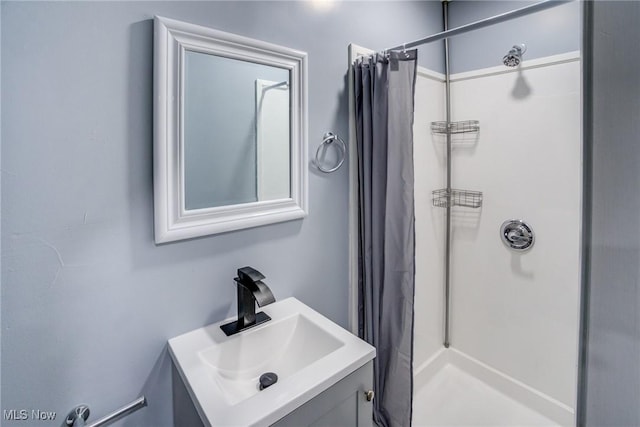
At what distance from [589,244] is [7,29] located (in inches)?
48.3

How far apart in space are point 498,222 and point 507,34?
1.08m

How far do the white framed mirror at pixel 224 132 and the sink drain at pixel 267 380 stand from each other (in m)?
0.52

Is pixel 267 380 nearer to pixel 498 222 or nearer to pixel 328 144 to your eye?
pixel 328 144

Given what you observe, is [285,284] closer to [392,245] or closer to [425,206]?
[392,245]

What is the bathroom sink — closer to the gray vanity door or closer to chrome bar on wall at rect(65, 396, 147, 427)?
the gray vanity door

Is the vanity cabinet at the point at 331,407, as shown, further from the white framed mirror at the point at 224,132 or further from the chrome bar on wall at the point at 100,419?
the white framed mirror at the point at 224,132

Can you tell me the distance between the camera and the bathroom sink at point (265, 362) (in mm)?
769

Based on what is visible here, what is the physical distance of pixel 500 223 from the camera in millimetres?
1854

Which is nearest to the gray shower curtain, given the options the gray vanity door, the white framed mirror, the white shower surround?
the white framed mirror

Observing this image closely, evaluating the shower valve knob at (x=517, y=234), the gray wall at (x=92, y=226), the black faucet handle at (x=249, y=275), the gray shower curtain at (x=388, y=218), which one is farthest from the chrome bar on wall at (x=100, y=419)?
the shower valve knob at (x=517, y=234)

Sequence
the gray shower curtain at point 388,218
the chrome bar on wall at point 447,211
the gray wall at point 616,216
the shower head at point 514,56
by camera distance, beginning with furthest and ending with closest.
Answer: the chrome bar on wall at point 447,211, the shower head at point 514,56, the gray shower curtain at point 388,218, the gray wall at point 616,216

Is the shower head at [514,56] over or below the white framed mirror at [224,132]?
over

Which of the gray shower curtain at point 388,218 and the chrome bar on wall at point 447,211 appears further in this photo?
the chrome bar on wall at point 447,211

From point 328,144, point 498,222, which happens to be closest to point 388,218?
point 328,144
